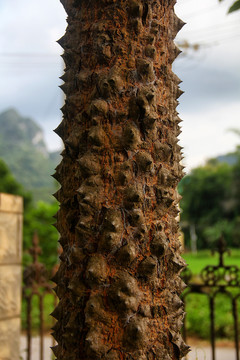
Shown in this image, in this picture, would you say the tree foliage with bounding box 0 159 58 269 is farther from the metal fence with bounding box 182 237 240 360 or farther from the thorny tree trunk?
the thorny tree trunk

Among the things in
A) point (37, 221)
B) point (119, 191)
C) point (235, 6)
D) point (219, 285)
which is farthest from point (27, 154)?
point (119, 191)

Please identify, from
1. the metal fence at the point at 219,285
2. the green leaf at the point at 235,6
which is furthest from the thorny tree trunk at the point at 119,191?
the metal fence at the point at 219,285

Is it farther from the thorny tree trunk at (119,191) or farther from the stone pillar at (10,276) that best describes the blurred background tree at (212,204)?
the thorny tree trunk at (119,191)

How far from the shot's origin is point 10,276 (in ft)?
11.3

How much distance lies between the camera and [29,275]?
4.13m

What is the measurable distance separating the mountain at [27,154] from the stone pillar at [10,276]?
2689cm

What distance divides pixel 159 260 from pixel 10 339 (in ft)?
8.30

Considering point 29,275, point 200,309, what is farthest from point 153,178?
point 200,309

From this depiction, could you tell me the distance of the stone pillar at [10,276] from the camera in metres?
3.36

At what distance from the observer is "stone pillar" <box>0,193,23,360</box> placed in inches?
132

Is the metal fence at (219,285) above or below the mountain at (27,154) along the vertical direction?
below

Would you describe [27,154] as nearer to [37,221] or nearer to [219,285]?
[37,221]

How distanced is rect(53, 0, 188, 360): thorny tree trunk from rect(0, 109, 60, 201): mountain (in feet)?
95.3

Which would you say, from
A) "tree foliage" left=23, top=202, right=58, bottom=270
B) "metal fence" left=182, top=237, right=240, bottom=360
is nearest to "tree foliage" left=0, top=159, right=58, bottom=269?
"tree foliage" left=23, top=202, right=58, bottom=270
